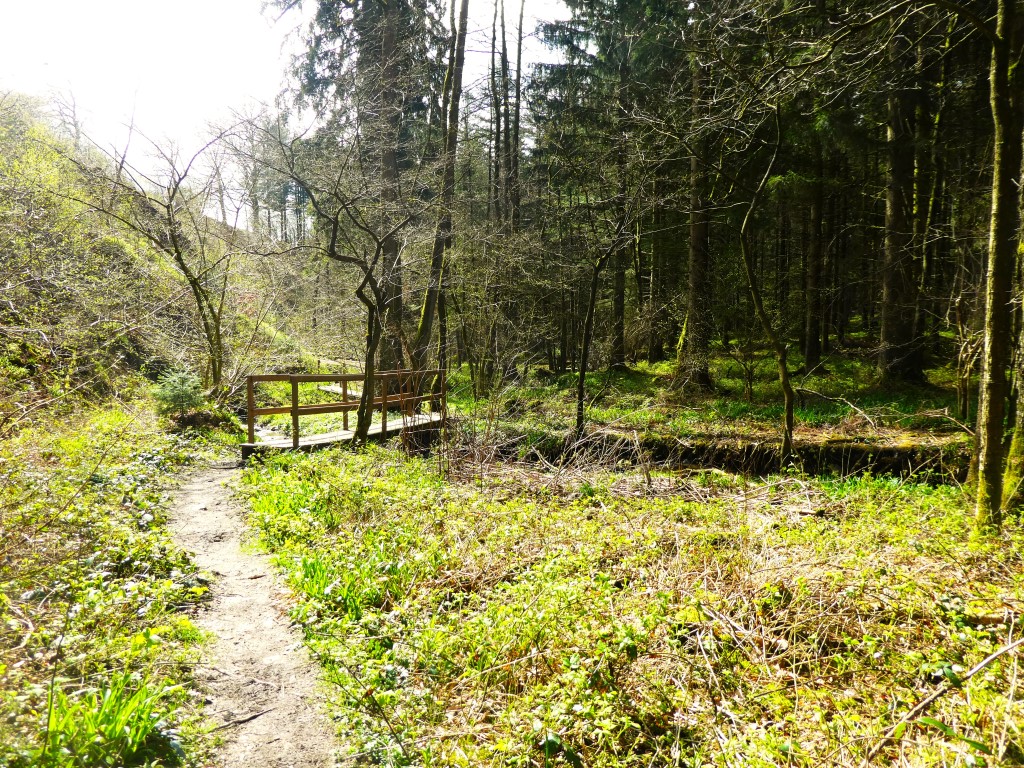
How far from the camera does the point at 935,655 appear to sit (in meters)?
3.02

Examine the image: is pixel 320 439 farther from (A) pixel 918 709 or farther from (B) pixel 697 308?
(B) pixel 697 308

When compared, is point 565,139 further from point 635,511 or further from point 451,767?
point 451,767

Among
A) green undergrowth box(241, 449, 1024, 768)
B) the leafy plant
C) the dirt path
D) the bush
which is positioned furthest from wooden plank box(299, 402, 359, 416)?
the leafy plant

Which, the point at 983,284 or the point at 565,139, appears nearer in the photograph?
the point at 983,284

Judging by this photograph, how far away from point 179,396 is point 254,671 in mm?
9609

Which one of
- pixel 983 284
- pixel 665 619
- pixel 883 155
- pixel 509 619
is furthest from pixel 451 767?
pixel 883 155

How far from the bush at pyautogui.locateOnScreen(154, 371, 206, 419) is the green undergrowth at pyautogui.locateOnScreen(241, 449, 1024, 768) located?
7331 mm

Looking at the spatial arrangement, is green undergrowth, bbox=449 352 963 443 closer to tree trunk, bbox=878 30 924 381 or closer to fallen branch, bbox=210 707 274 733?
tree trunk, bbox=878 30 924 381

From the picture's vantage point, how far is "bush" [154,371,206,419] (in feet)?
38.1

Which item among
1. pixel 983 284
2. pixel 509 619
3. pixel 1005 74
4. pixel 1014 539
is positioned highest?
pixel 1005 74

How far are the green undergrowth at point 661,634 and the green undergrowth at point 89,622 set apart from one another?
0.87m

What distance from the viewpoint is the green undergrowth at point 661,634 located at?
2.78m

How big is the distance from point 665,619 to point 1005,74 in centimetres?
480

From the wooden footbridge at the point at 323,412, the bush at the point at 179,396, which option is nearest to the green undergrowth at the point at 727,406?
the wooden footbridge at the point at 323,412
